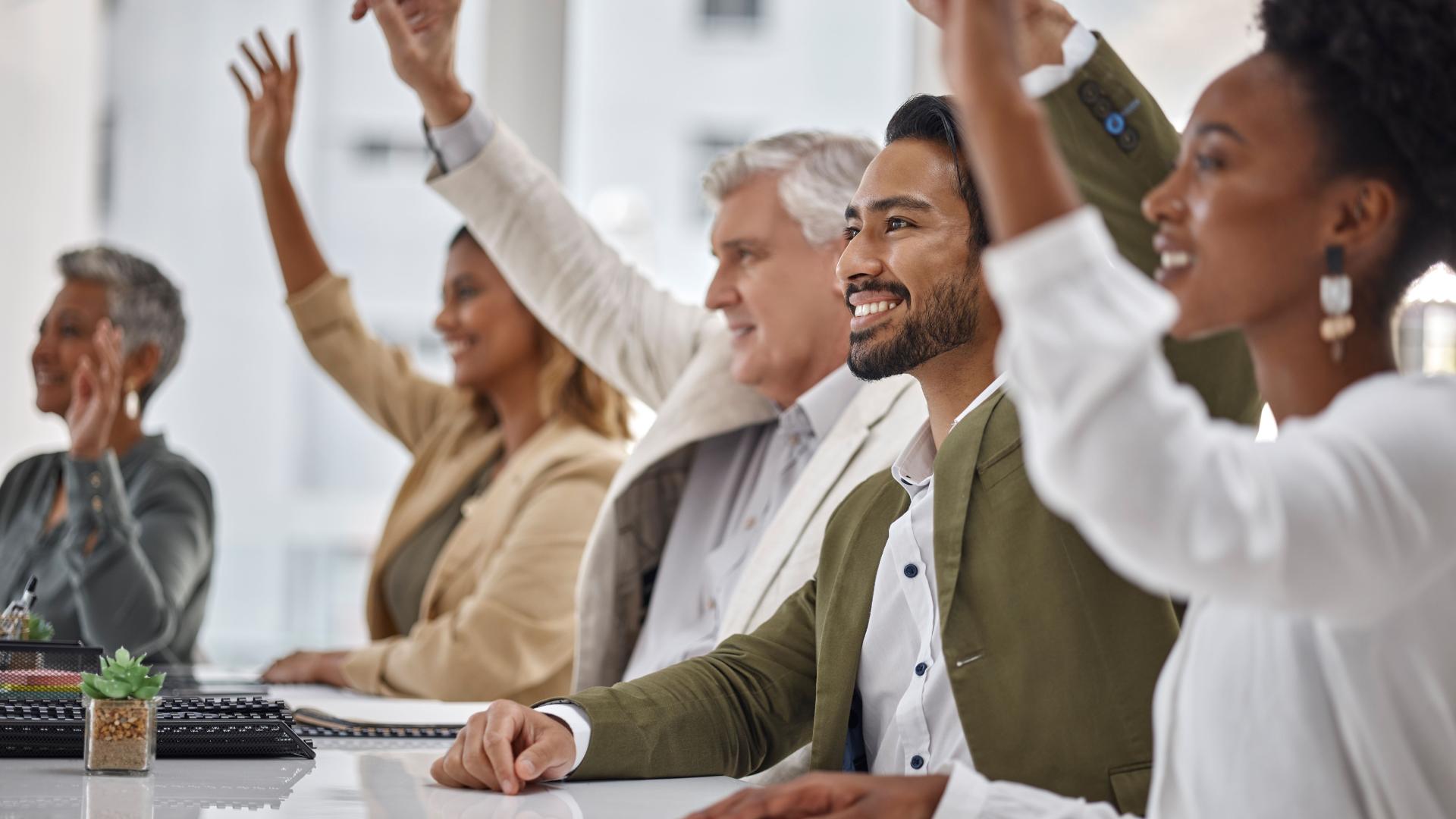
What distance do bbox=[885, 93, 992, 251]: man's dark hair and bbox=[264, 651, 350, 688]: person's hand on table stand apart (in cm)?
148

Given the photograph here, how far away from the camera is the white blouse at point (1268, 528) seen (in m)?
0.83

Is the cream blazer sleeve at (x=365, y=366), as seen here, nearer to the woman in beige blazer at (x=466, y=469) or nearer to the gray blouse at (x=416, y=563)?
the woman in beige blazer at (x=466, y=469)

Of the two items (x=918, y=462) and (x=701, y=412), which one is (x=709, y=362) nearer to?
(x=701, y=412)

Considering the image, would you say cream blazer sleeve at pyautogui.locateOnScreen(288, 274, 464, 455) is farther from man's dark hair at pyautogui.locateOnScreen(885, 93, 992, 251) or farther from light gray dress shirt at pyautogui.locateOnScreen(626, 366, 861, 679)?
man's dark hair at pyautogui.locateOnScreen(885, 93, 992, 251)

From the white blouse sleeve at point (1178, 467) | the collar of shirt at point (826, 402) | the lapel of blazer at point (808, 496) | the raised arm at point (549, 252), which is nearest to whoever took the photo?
the white blouse sleeve at point (1178, 467)

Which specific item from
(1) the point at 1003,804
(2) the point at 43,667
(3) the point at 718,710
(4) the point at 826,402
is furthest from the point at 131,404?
(1) the point at 1003,804

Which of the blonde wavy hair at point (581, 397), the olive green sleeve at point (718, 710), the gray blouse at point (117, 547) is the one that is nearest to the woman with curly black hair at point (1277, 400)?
the olive green sleeve at point (718, 710)

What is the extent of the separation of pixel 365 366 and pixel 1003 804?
2.49 m

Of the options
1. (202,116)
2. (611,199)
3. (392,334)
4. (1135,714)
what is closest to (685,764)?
(1135,714)

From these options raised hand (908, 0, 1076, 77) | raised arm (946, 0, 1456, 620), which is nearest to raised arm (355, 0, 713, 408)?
raised hand (908, 0, 1076, 77)

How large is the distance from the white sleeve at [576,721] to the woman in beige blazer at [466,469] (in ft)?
3.65

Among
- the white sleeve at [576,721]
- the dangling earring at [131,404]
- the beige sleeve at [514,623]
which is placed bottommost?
the beige sleeve at [514,623]

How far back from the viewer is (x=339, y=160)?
565cm

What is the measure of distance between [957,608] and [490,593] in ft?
4.87
